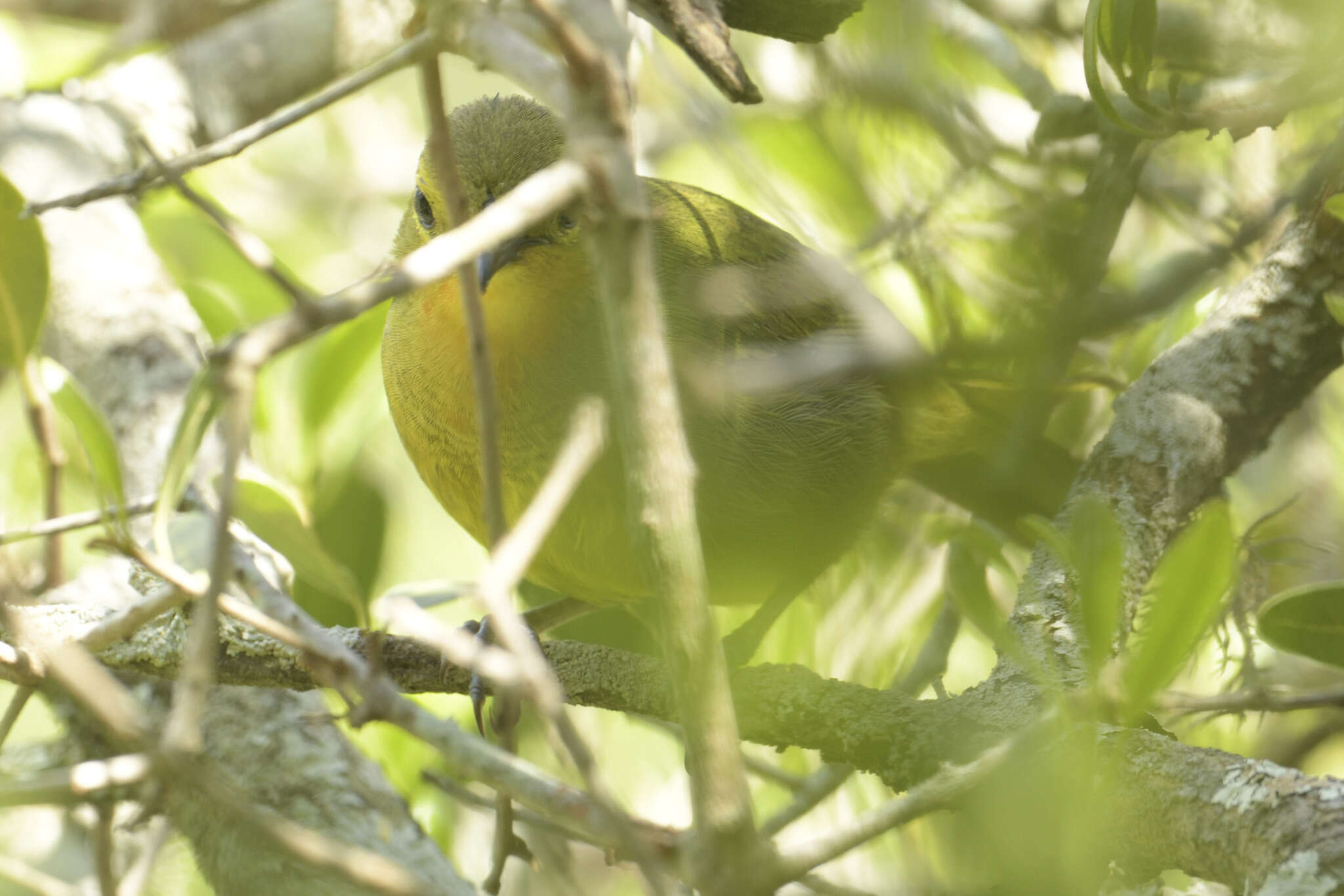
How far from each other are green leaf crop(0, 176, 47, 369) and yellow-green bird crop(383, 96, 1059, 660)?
0.84 m

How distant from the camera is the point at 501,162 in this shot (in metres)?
2.96

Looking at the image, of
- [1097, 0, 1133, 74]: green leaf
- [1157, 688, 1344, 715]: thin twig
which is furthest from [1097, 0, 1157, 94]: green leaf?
[1157, 688, 1344, 715]: thin twig

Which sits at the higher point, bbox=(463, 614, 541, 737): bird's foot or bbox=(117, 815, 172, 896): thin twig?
bbox=(463, 614, 541, 737): bird's foot

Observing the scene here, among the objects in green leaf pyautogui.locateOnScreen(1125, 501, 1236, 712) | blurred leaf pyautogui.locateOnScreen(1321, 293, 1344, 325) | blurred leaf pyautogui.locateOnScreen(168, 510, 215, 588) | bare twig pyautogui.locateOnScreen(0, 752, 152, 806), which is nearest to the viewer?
bare twig pyautogui.locateOnScreen(0, 752, 152, 806)

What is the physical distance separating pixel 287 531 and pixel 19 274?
617 millimetres

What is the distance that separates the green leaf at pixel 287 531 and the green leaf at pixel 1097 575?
121 cm

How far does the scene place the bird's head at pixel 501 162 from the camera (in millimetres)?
2887

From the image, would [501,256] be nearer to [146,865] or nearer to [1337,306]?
[146,865]

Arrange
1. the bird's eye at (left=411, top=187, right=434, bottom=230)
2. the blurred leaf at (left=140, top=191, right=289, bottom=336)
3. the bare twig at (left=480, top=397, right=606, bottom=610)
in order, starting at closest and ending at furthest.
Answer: the bare twig at (left=480, top=397, right=606, bottom=610), the bird's eye at (left=411, top=187, right=434, bottom=230), the blurred leaf at (left=140, top=191, right=289, bottom=336)

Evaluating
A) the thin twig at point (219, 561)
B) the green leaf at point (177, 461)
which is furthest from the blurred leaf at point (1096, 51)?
the thin twig at point (219, 561)

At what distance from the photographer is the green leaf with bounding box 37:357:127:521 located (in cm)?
203

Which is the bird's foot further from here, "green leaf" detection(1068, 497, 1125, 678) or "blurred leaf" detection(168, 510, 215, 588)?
"green leaf" detection(1068, 497, 1125, 678)

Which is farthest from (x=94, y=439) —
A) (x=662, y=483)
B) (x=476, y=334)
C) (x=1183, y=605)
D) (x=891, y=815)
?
(x=1183, y=605)

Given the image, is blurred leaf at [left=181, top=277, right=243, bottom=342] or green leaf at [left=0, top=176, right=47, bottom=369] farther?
blurred leaf at [left=181, top=277, right=243, bottom=342]
